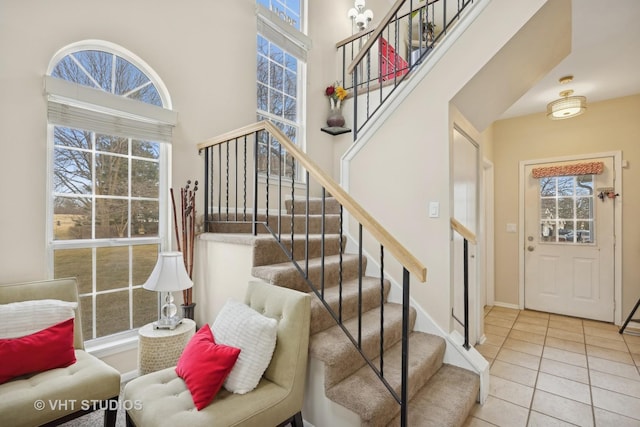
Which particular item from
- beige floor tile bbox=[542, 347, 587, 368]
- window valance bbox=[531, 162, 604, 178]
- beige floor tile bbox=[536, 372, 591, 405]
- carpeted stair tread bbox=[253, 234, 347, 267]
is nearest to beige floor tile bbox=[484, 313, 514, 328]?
beige floor tile bbox=[542, 347, 587, 368]

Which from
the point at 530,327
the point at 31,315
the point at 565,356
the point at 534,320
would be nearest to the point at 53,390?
the point at 31,315

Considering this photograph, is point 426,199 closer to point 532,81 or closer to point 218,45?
point 532,81

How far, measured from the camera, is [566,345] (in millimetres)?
3236

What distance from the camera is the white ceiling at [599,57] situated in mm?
2281

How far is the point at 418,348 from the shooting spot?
2.21m

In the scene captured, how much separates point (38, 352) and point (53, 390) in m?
0.26

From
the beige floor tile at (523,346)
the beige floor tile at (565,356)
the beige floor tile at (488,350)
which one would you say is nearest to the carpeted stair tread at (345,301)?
the beige floor tile at (488,350)

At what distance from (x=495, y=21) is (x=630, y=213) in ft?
11.1

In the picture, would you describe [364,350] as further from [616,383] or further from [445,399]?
[616,383]

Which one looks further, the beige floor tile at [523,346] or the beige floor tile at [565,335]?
the beige floor tile at [565,335]

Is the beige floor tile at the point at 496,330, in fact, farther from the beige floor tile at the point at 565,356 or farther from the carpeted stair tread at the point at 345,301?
the carpeted stair tread at the point at 345,301

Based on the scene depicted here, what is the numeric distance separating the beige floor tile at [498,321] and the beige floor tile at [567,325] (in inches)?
18.8

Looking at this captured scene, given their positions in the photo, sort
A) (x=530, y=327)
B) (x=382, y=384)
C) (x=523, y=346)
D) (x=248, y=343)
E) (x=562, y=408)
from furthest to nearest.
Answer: (x=530, y=327) → (x=523, y=346) → (x=562, y=408) → (x=382, y=384) → (x=248, y=343)

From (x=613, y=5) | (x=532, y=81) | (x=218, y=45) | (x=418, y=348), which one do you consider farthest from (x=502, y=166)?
(x=218, y=45)
